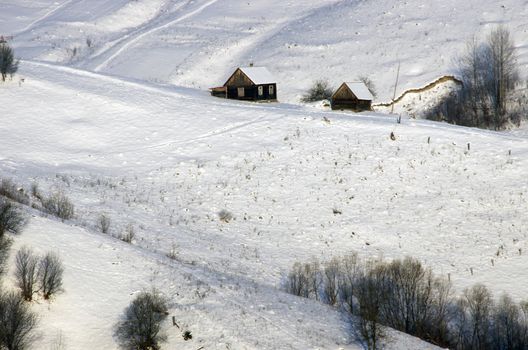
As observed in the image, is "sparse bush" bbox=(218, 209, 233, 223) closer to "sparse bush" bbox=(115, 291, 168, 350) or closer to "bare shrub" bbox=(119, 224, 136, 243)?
"bare shrub" bbox=(119, 224, 136, 243)

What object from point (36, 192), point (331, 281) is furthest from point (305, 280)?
point (36, 192)

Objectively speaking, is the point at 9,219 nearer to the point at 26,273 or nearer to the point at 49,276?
the point at 26,273

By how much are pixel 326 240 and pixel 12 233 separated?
16.7 m

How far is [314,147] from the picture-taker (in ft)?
138

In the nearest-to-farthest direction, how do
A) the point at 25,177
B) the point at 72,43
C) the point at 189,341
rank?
the point at 189,341
the point at 25,177
the point at 72,43

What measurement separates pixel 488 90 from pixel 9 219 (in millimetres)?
54201

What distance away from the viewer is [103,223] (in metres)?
28.4

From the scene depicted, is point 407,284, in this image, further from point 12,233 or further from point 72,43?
point 72,43

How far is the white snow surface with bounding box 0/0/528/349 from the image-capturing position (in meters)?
20.8

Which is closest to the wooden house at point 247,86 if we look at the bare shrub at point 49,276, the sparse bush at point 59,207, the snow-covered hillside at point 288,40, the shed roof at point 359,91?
the snow-covered hillside at point 288,40

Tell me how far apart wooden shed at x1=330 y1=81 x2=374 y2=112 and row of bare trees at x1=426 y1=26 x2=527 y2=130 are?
818 centimetres

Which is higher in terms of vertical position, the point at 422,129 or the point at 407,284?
the point at 422,129

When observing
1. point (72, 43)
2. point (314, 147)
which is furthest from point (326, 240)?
point (72, 43)

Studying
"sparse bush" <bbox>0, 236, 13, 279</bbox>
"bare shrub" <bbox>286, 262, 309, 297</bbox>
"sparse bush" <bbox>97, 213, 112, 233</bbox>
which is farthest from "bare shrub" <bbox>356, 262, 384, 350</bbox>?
"sparse bush" <bbox>0, 236, 13, 279</bbox>
